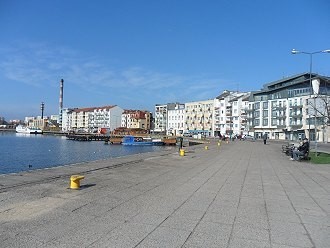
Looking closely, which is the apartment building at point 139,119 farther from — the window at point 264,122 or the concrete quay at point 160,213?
the concrete quay at point 160,213

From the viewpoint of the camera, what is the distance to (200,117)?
147m

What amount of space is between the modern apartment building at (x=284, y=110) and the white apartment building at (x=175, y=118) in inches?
1899

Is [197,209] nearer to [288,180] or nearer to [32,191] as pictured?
[32,191]

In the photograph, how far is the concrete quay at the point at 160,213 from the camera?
5.58 meters

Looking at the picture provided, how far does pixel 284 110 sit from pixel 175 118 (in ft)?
229

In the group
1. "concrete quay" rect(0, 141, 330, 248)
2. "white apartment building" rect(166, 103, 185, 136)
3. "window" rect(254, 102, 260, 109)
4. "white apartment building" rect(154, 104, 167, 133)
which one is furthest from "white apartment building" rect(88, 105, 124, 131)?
"concrete quay" rect(0, 141, 330, 248)

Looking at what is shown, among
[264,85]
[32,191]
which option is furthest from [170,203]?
[264,85]

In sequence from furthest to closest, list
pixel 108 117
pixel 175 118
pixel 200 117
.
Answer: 1. pixel 108 117
2. pixel 175 118
3. pixel 200 117

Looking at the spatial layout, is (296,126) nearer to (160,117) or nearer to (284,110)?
(284,110)

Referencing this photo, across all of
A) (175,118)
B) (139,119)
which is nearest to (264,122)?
(175,118)

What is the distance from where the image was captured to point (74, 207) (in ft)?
25.0

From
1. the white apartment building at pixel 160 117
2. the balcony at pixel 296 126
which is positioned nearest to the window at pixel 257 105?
the balcony at pixel 296 126

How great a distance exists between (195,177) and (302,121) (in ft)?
287

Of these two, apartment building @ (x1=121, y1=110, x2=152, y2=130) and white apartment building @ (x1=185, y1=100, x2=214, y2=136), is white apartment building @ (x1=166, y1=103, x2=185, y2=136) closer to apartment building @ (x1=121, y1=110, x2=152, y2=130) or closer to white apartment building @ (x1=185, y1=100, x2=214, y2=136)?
white apartment building @ (x1=185, y1=100, x2=214, y2=136)
